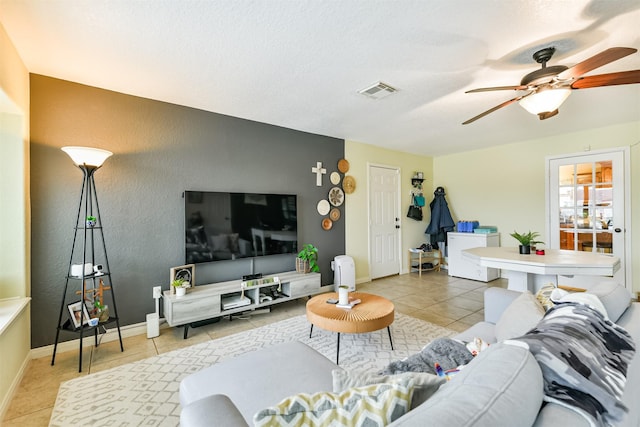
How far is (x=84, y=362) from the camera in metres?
2.27

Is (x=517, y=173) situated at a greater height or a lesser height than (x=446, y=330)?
greater

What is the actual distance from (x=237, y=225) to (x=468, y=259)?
12.5ft

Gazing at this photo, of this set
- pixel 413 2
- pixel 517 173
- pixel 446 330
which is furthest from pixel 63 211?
pixel 517 173

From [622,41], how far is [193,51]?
3021 millimetres

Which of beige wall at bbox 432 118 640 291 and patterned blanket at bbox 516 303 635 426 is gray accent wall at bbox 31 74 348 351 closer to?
patterned blanket at bbox 516 303 635 426

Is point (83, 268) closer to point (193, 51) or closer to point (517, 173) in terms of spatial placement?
point (193, 51)

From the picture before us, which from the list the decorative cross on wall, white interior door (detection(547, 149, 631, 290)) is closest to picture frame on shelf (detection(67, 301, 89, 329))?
the decorative cross on wall

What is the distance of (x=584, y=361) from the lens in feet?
2.60

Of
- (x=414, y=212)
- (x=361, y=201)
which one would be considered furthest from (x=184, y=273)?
(x=414, y=212)

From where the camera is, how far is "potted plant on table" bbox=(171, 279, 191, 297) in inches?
107

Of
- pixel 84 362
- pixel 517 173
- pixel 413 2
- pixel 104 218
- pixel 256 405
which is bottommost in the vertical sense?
pixel 84 362

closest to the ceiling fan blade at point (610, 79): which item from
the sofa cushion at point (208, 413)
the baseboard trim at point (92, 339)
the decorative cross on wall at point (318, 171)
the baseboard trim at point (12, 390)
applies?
the sofa cushion at point (208, 413)

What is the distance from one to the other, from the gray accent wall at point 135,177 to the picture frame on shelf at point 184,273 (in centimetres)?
11

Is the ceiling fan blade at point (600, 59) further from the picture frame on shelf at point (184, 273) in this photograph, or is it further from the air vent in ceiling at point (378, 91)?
the picture frame on shelf at point (184, 273)
